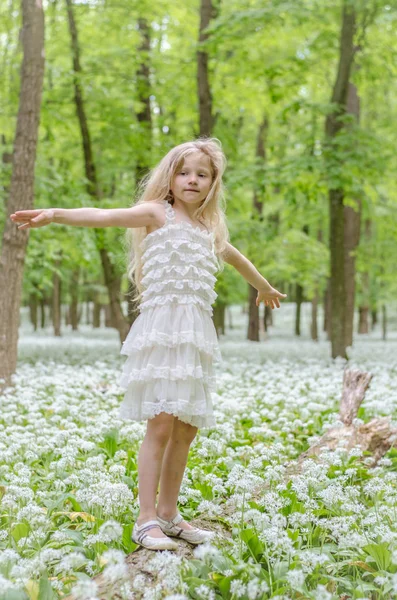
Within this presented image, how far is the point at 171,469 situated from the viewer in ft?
12.4

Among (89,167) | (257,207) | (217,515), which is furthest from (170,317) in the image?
(257,207)

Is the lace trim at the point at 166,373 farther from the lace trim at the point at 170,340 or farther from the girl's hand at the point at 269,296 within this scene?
the girl's hand at the point at 269,296

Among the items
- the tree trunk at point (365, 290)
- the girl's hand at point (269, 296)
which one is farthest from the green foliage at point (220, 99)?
the tree trunk at point (365, 290)

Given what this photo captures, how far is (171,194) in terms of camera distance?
4.01 m

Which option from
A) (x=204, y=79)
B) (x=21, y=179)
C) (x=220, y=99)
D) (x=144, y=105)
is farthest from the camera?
(x=220, y=99)

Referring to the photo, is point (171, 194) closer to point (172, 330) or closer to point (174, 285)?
point (174, 285)

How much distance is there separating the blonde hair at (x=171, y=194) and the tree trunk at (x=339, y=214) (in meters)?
9.66

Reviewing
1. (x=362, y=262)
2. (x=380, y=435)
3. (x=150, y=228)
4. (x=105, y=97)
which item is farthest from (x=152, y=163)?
(x=150, y=228)

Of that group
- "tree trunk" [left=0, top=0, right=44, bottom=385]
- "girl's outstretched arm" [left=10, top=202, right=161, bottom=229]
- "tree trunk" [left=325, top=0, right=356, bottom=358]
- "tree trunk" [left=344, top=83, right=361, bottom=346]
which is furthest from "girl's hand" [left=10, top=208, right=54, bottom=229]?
"tree trunk" [left=344, top=83, right=361, bottom=346]

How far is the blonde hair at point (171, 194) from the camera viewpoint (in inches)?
153

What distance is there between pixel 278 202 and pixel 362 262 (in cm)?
420

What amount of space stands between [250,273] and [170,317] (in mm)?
956

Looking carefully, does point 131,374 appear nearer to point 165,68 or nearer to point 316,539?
point 316,539

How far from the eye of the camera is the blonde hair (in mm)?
3885
